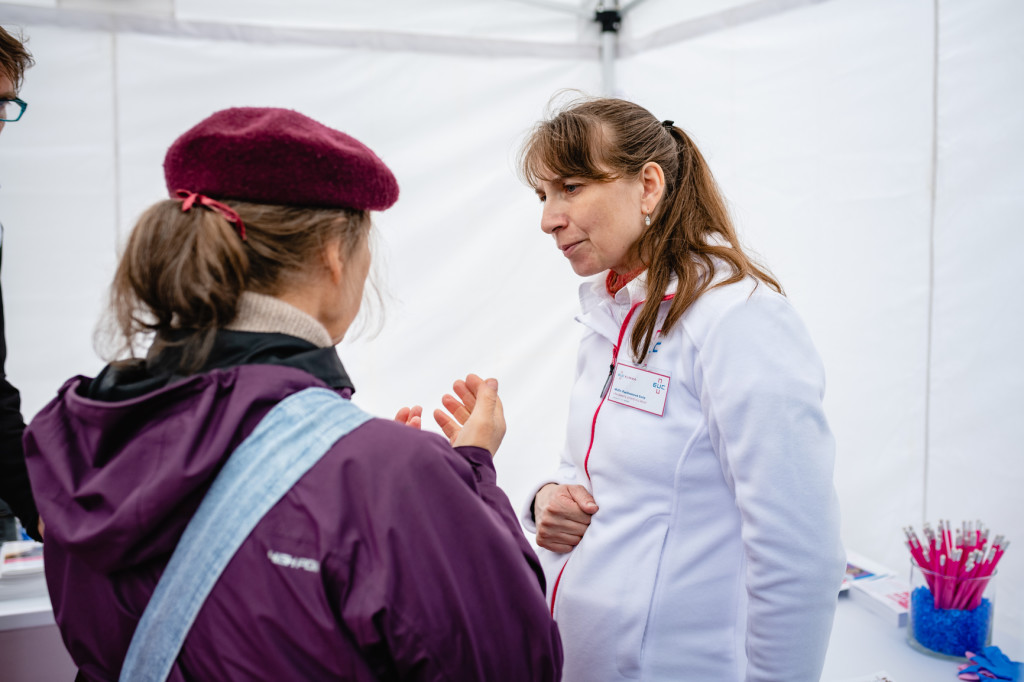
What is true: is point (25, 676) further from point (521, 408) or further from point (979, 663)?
point (979, 663)

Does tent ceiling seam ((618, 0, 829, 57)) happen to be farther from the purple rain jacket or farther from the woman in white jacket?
the purple rain jacket

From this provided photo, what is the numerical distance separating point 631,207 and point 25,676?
6.53ft

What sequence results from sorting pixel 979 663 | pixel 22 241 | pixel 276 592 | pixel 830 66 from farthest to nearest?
1. pixel 22 241
2. pixel 830 66
3. pixel 979 663
4. pixel 276 592

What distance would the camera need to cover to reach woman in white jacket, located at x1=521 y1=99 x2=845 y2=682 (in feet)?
3.13

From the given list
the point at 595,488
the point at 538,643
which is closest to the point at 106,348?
the point at 538,643

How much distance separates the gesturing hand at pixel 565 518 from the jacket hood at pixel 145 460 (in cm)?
62

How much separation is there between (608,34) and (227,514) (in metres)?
2.24

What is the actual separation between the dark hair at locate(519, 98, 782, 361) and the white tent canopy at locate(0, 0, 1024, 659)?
1.32 feet

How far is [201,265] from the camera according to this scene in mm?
693

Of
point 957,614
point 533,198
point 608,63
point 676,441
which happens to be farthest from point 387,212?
point 957,614

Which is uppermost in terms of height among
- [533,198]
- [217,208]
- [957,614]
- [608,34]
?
[608,34]

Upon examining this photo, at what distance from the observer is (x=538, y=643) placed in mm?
732

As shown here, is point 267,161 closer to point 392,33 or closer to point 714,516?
point 714,516

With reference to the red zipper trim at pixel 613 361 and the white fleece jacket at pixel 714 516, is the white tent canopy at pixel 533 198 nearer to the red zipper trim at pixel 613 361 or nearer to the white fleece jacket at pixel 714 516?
the red zipper trim at pixel 613 361
